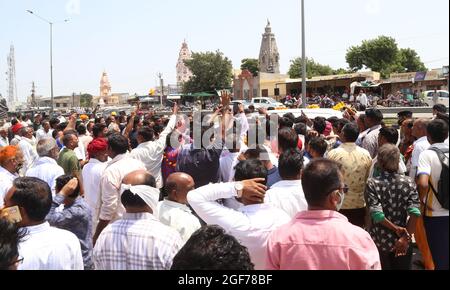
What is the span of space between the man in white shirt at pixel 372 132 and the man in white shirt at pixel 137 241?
4127 mm

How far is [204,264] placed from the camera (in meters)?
1.84

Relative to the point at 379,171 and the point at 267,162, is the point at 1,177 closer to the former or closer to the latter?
the point at 267,162

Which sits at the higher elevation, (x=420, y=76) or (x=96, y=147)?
(x=420, y=76)

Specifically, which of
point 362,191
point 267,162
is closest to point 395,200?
point 362,191

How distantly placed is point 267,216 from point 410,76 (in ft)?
133

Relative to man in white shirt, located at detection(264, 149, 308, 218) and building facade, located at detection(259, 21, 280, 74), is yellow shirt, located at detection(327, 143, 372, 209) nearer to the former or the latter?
man in white shirt, located at detection(264, 149, 308, 218)

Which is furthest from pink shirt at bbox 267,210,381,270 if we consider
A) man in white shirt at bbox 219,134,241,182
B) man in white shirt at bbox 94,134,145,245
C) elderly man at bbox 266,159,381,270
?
man in white shirt at bbox 219,134,241,182

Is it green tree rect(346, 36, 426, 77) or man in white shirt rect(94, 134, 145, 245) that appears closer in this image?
man in white shirt rect(94, 134, 145, 245)

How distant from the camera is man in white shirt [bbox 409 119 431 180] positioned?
195 inches

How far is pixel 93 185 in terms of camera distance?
5.05 metres

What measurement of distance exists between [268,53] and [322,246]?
96.9m

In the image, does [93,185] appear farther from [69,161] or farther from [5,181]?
[69,161]

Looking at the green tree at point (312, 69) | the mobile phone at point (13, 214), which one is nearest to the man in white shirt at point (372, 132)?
the mobile phone at point (13, 214)

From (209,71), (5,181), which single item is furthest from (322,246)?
(209,71)
